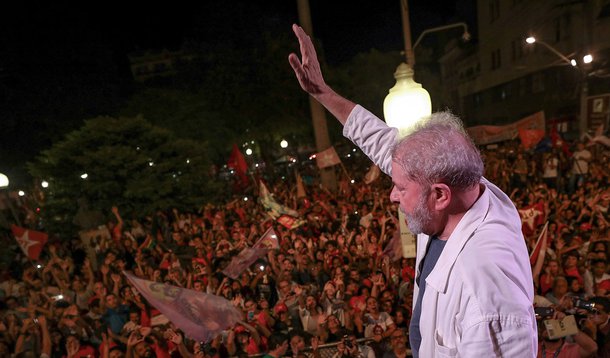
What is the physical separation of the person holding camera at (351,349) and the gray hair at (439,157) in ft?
14.3

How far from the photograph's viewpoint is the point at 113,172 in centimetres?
1341

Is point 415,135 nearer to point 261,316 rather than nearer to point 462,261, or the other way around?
point 462,261

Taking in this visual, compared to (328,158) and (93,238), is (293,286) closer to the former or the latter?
(328,158)

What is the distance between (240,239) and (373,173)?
3.99 m

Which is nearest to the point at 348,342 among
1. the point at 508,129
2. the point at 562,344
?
Answer: the point at 562,344

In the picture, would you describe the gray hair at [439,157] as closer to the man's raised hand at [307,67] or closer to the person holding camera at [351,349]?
the man's raised hand at [307,67]

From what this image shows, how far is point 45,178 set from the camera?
1346cm

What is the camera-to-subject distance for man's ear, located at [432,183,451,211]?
1271mm

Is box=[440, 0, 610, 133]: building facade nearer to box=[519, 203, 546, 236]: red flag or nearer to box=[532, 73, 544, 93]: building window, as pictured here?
box=[532, 73, 544, 93]: building window

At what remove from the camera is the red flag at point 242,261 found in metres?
8.14

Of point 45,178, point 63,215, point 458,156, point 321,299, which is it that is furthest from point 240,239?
point 458,156

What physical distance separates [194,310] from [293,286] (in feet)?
5.64

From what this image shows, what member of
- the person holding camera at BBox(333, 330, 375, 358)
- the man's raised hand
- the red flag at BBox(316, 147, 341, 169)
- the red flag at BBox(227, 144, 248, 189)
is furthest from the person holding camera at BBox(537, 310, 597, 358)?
the red flag at BBox(227, 144, 248, 189)

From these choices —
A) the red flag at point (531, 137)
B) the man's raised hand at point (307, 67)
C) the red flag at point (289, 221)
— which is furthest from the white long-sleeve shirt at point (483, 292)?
the red flag at point (531, 137)
